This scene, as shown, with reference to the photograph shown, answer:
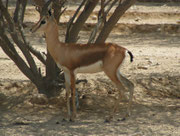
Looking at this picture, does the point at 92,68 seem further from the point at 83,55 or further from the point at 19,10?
the point at 19,10

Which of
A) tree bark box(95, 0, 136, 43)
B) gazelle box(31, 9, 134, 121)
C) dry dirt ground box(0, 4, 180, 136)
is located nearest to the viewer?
dry dirt ground box(0, 4, 180, 136)

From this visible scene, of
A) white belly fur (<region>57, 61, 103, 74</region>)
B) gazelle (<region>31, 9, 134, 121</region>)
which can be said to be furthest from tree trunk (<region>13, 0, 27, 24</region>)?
white belly fur (<region>57, 61, 103, 74</region>)

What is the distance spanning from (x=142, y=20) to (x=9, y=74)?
25.8ft

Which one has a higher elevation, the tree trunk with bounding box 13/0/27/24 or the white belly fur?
the tree trunk with bounding box 13/0/27/24

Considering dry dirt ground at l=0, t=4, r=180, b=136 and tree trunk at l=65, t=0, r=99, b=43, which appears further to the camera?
tree trunk at l=65, t=0, r=99, b=43

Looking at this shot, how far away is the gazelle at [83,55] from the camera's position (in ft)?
19.0

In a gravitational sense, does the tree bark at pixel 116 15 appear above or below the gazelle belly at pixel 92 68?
above

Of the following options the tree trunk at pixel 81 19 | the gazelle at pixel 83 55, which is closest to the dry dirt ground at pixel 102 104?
the gazelle at pixel 83 55

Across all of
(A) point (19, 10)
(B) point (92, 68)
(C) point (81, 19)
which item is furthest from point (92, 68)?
(A) point (19, 10)

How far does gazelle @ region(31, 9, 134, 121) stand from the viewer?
578 cm

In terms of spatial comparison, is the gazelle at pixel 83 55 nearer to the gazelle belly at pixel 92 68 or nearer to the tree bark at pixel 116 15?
the gazelle belly at pixel 92 68

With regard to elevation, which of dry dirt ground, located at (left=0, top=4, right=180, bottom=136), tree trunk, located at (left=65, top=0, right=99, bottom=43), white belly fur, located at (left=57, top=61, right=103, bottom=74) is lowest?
dry dirt ground, located at (left=0, top=4, right=180, bottom=136)

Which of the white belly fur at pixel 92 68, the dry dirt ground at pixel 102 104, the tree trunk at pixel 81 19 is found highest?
the tree trunk at pixel 81 19

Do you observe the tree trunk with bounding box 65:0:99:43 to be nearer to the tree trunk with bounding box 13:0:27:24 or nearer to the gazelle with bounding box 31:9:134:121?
the gazelle with bounding box 31:9:134:121
